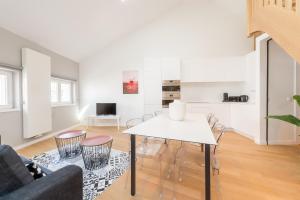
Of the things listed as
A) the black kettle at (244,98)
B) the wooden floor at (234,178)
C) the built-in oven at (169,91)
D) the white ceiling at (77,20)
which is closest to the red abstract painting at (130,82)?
the built-in oven at (169,91)

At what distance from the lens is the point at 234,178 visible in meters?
1.95

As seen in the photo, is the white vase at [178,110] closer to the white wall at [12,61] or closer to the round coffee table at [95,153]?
the round coffee table at [95,153]

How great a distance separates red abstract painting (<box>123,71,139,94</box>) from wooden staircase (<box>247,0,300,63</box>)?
3571mm

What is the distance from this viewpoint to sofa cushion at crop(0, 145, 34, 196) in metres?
0.82

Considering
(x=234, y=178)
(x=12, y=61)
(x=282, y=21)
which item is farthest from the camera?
(x=12, y=61)

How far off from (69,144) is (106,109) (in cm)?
237

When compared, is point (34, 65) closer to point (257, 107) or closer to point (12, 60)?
point (12, 60)

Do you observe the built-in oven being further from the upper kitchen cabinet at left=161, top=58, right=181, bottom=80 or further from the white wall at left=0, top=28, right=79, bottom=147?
the white wall at left=0, top=28, right=79, bottom=147

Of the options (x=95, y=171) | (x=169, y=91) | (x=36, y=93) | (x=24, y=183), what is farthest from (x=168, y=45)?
(x=24, y=183)

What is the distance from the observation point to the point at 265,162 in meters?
2.38

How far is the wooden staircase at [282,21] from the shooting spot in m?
1.24

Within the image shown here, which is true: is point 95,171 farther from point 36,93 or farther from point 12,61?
point 12,61

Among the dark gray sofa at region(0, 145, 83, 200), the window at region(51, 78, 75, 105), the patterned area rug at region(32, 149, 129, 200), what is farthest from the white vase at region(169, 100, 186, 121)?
the window at region(51, 78, 75, 105)

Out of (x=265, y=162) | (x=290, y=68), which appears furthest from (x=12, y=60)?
(x=290, y=68)
